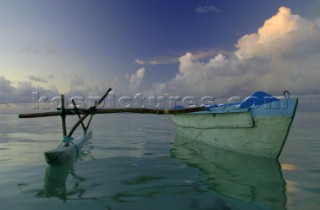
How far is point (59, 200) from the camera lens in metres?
6.04

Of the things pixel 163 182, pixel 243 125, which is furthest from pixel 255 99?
pixel 163 182

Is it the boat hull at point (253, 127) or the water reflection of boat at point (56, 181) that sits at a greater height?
the boat hull at point (253, 127)

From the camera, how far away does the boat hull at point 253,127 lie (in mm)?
9602

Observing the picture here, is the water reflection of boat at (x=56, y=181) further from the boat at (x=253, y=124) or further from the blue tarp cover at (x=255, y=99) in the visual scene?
the blue tarp cover at (x=255, y=99)

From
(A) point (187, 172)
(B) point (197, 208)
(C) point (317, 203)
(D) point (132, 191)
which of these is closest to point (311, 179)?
(C) point (317, 203)

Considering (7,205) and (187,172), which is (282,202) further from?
(7,205)

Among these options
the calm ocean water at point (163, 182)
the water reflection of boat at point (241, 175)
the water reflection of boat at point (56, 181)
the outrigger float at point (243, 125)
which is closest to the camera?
the calm ocean water at point (163, 182)

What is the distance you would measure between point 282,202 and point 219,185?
168cm

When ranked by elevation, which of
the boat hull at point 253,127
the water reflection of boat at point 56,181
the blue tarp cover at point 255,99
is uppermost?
the blue tarp cover at point 255,99

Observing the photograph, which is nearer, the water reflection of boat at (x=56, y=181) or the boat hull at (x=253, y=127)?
the water reflection of boat at (x=56, y=181)

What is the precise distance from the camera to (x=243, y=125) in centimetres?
1080

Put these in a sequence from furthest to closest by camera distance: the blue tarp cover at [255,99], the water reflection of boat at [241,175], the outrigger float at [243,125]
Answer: the blue tarp cover at [255,99], the outrigger float at [243,125], the water reflection of boat at [241,175]

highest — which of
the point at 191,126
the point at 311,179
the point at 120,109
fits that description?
the point at 120,109

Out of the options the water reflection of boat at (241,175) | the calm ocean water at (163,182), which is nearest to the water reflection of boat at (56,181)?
the calm ocean water at (163,182)
